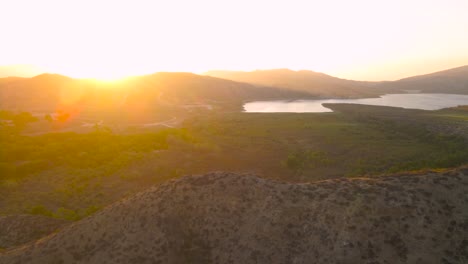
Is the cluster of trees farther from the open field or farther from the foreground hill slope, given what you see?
the foreground hill slope

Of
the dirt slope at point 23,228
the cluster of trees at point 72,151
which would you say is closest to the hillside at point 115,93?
the cluster of trees at point 72,151

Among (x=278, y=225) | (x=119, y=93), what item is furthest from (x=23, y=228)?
(x=119, y=93)

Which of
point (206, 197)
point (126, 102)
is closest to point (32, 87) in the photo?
point (126, 102)

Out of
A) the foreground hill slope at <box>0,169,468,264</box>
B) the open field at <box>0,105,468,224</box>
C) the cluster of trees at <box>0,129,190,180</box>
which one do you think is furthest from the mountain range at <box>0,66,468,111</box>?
the foreground hill slope at <box>0,169,468,264</box>

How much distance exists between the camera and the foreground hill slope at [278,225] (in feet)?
39.5

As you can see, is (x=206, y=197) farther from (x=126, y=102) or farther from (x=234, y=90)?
(x=234, y=90)

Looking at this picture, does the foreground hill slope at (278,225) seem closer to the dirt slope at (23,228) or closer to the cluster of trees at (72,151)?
the dirt slope at (23,228)

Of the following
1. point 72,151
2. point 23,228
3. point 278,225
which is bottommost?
point 72,151

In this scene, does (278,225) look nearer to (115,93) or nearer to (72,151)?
(72,151)

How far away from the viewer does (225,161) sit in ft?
147

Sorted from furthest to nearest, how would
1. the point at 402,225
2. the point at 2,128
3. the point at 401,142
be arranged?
the point at 2,128, the point at 401,142, the point at 402,225

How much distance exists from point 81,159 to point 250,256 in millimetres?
35286

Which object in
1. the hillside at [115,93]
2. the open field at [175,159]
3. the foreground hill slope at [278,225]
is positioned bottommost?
the open field at [175,159]

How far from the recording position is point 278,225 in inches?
530
